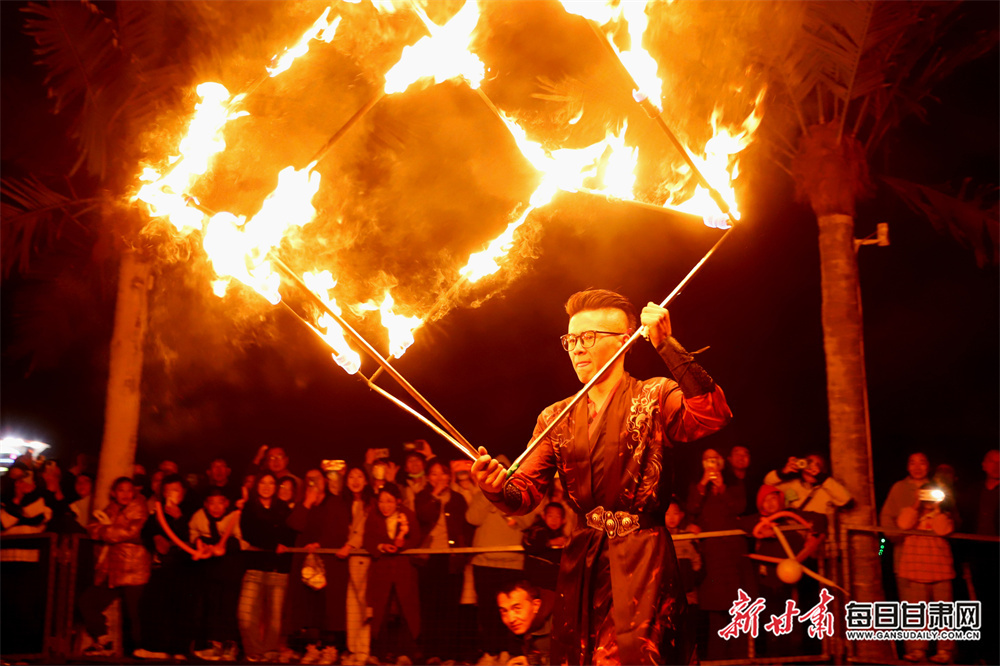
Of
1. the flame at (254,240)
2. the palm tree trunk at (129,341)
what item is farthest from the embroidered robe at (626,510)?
the palm tree trunk at (129,341)

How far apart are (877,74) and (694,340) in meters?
3.82

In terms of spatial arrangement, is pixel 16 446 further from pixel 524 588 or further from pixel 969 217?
pixel 969 217

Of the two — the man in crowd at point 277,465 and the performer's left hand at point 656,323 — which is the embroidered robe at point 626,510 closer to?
A: the performer's left hand at point 656,323

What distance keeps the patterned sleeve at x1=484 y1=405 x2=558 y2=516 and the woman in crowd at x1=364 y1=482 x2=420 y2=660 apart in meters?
3.40

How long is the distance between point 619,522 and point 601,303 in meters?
1.01

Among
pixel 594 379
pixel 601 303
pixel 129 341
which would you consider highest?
pixel 129 341

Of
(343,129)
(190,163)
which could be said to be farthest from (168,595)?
(343,129)

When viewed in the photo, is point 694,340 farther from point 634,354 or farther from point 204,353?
point 204,353

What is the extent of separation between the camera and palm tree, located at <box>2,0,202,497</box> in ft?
31.4

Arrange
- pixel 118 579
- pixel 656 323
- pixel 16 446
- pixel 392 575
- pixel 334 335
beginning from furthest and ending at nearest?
pixel 16 446 → pixel 118 579 → pixel 392 575 → pixel 334 335 → pixel 656 323

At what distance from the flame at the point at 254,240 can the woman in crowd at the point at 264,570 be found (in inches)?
147

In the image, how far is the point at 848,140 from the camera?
9359 millimetres

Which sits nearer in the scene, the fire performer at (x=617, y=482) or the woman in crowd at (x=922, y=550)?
the fire performer at (x=617, y=482)

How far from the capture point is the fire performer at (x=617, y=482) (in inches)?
161
